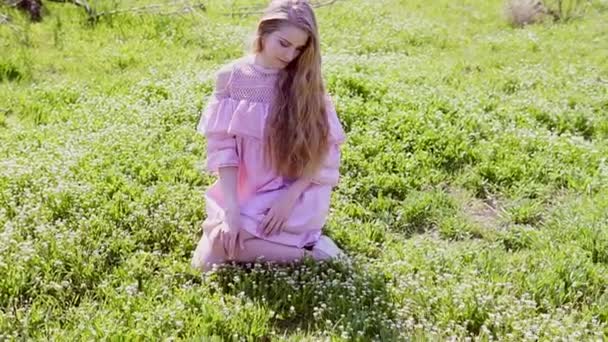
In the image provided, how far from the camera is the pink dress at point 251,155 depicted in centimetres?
488

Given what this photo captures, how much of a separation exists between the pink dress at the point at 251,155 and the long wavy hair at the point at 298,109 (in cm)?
8

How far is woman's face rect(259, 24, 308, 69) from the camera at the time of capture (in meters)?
4.65

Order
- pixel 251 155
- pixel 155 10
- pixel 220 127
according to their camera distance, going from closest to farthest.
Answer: pixel 220 127, pixel 251 155, pixel 155 10

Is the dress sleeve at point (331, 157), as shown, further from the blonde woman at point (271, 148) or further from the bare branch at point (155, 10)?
the bare branch at point (155, 10)

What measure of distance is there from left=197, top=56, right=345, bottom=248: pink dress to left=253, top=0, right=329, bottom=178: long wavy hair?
82mm

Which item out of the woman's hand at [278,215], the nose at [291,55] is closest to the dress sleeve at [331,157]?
the woman's hand at [278,215]

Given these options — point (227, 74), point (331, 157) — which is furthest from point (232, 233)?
point (227, 74)

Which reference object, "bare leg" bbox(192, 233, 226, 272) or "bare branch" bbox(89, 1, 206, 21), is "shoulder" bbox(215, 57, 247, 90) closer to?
"bare leg" bbox(192, 233, 226, 272)

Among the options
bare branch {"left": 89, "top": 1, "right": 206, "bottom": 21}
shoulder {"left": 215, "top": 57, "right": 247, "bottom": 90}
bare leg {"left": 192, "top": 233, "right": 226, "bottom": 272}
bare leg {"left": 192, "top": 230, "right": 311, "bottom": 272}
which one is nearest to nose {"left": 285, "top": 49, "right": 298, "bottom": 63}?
shoulder {"left": 215, "top": 57, "right": 247, "bottom": 90}

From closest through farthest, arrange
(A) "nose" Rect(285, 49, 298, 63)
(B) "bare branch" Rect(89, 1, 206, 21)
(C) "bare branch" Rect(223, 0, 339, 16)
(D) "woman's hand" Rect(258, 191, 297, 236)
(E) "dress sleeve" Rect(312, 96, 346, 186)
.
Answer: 1. (A) "nose" Rect(285, 49, 298, 63)
2. (D) "woman's hand" Rect(258, 191, 297, 236)
3. (E) "dress sleeve" Rect(312, 96, 346, 186)
4. (B) "bare branch" Rect(89, 1, 206, 21)
5. (C) "bare branch" Rect(223, 0, 339, 16)

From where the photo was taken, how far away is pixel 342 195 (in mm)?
6180

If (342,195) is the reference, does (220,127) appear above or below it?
above

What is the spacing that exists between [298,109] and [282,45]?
430mm

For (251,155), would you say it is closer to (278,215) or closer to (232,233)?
(278,215)
